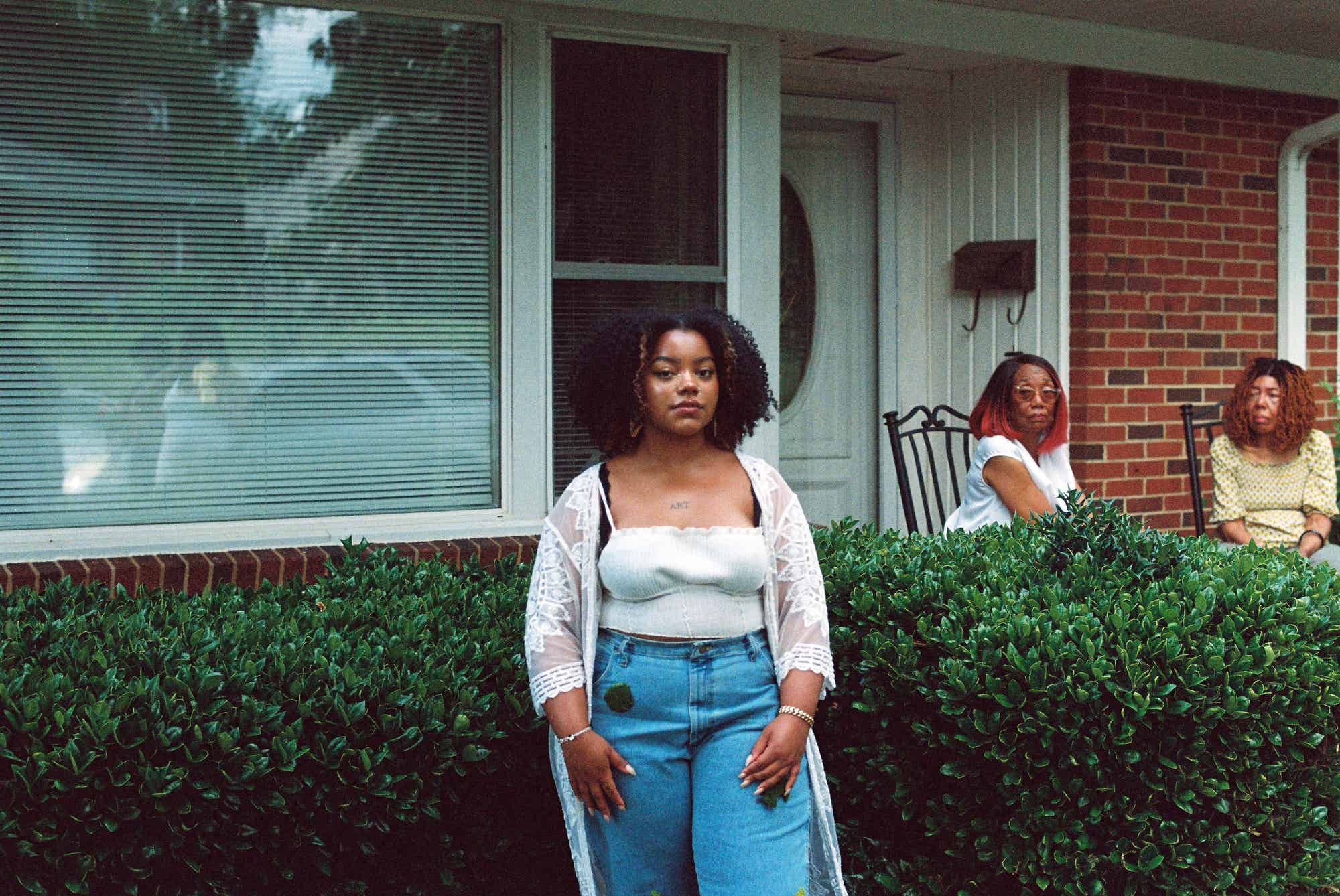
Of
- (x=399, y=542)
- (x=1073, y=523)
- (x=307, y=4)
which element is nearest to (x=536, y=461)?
(x=399, y=542)

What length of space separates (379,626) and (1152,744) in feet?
6.03

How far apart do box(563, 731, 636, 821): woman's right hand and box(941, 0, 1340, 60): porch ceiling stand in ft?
13.8

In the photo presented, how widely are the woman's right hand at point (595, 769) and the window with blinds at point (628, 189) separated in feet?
9.20

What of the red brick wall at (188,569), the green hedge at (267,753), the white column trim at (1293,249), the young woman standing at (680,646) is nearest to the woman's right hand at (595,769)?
the young woman standing at (680,646)

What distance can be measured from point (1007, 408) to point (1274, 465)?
168 centimetres

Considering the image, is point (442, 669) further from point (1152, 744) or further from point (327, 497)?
point (327, 497)

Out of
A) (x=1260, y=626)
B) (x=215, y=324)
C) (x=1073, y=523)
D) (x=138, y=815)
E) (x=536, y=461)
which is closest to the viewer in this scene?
(x=138, y=815)

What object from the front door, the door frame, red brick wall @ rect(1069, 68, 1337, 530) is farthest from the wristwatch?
the front door

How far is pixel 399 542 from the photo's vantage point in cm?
518

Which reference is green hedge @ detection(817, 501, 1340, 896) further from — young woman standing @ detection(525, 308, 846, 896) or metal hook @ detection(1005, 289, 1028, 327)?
metal hook @ detection(1005, 289, 1028, 327)

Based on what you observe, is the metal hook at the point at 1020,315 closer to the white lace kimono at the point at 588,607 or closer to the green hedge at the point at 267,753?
the green hedge at the point at 267,753

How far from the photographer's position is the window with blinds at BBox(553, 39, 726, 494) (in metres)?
5.45

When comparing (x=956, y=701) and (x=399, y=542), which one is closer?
(x=956, y=701)

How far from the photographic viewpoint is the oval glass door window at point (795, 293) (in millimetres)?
6812
